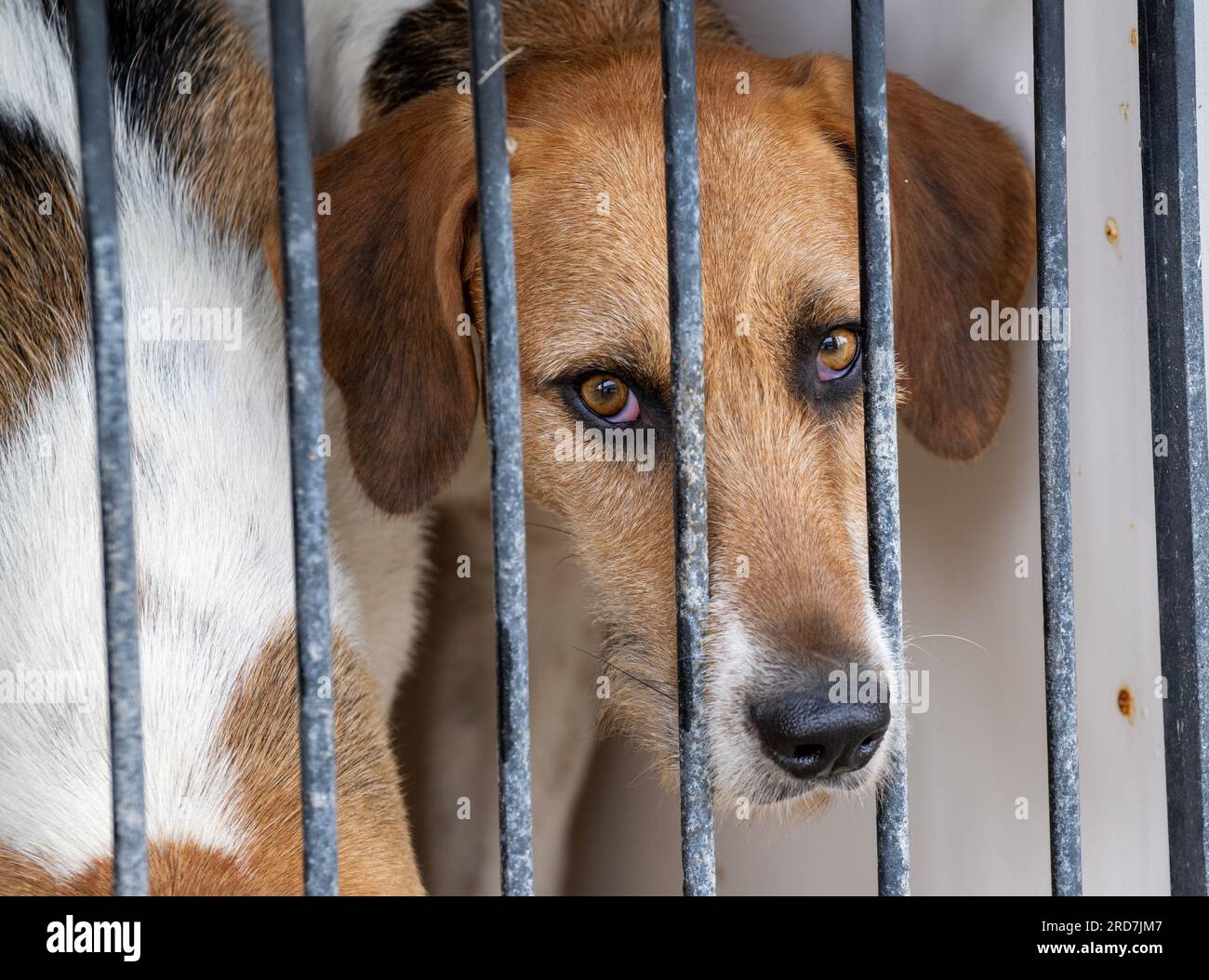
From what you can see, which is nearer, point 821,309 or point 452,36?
point 821,309

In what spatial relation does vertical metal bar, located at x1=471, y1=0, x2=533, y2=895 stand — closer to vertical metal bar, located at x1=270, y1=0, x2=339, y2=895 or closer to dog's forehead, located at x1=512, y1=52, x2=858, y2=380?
vertical metal bar, located at x1=270, y1=0, x2=339, y2=895

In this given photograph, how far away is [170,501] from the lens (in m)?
2.29

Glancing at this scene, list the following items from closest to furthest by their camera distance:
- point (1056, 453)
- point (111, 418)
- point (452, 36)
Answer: point (111, 418) → point (1056, 453) → point (452, 36)

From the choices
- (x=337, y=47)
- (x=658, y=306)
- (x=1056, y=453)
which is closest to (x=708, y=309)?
(x=658, y=306)

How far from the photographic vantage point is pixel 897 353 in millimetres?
2471

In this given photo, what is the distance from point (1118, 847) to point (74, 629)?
70.8 inches

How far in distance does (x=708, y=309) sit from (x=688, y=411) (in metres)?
0.66

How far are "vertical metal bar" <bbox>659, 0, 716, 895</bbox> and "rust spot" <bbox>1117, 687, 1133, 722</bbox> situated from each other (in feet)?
2.68

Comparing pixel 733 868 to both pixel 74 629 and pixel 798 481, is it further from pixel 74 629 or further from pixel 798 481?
pixel 74 629

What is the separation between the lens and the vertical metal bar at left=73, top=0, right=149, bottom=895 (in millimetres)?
1470

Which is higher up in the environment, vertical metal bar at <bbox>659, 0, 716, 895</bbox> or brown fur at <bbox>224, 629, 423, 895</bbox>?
vertical metal bar at <bbox>659, 0, 716, 895</bbox>

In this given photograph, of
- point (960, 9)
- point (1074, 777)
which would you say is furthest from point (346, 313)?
point (1074, 777)

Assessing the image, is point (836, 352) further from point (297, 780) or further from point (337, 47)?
point (337, 47)

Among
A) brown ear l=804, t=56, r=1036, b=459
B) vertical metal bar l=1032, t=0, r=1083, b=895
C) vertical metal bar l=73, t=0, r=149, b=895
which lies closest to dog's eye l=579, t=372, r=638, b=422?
brown ear l=804, t=56, r=1036, b=459
